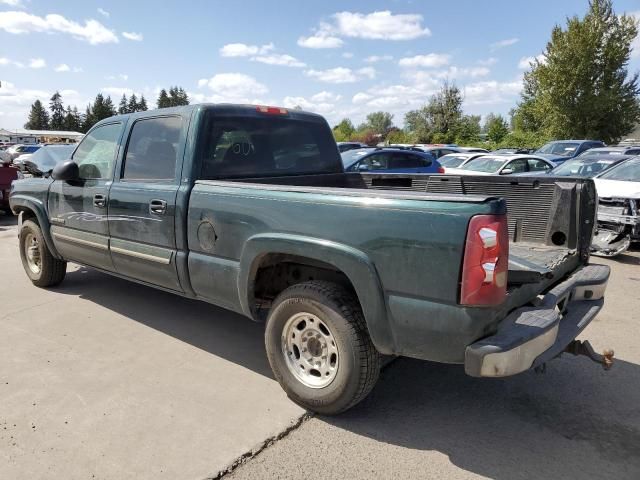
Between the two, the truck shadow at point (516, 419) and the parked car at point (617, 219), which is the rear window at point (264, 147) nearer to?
the truck shadow at point (516, 419)

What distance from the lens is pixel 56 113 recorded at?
370 ft

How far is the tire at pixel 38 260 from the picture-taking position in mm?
5594

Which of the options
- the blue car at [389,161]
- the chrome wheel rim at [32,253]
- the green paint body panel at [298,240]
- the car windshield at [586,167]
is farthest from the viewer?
the blue car at [389,161]

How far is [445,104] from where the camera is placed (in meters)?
42.9

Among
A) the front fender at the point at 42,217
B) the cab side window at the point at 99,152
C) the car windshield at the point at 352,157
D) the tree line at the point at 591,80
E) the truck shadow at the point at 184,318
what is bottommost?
the truck shadow at the point at 184,318

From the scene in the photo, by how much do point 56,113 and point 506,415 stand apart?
5062 inches

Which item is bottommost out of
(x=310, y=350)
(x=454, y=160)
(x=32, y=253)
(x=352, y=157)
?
(x=310, y=350)

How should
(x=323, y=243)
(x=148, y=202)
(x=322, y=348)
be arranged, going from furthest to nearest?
(x=148, y=202)
(x=322, y=348)
(x=323, y=243)

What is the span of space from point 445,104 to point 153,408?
43.3m

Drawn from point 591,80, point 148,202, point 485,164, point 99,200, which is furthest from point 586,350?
point 591,80

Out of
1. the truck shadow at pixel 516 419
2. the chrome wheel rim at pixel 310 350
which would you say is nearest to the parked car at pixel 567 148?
the truck shadow at pixel 516 419

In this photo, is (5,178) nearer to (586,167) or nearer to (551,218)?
(551,218)

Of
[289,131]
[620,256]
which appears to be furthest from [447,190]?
[620,256]

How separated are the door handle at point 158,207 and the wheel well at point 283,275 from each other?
969 millimetres
